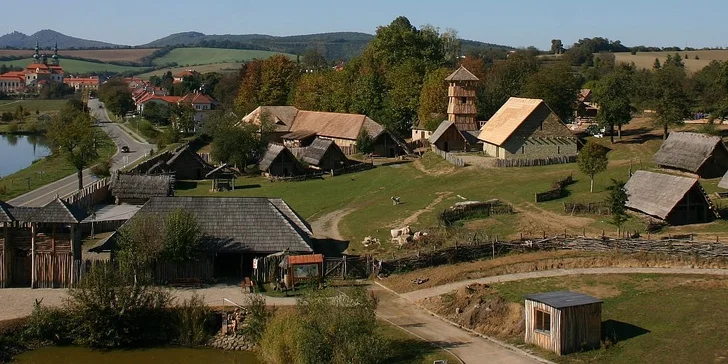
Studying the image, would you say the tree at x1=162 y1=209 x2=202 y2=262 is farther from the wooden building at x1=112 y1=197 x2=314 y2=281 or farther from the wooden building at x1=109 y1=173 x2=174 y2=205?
the wooden building at x1=109 y1=173 x2=174 y2=205

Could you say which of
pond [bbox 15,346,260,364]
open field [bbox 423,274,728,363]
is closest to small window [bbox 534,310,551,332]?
open field [bbox 423,274,728,363]

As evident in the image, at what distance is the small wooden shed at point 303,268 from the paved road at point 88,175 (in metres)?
25.4

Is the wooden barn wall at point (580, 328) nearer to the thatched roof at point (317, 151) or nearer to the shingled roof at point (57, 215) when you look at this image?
the shingled roof at point (57, 215)

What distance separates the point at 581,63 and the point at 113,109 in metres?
88.1

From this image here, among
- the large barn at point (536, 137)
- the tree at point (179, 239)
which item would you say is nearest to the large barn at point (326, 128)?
the large barn at point (536, 137)

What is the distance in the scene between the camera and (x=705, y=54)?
164m

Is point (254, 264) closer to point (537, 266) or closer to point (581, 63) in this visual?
point (537, 266)

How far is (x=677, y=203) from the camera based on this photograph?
3900 cm

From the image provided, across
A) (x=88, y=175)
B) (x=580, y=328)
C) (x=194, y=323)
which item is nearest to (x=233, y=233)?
(x=194, y=323)

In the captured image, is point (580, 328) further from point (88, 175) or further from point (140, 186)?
point (88, 175)

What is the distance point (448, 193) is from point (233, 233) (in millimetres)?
17915

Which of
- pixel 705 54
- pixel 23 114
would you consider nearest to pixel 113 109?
pixel 23 114

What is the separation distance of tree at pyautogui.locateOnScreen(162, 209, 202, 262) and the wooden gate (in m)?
5.62

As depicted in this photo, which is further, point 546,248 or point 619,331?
point 546,248
